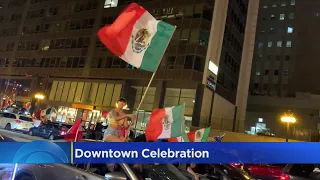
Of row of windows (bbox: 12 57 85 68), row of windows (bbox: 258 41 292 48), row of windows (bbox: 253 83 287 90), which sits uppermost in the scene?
row of windows (bbox: 258 41 292 48)

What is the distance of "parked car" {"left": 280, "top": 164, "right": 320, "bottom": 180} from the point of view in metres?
8.09

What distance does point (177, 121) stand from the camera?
8.71 metres

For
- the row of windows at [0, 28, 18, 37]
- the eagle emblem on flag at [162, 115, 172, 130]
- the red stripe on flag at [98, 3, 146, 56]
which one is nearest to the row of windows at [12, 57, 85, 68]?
the row of windows at [0, 28, 18, 37]

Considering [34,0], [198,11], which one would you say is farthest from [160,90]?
[34,0]

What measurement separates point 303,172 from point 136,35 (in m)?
A: 5.78

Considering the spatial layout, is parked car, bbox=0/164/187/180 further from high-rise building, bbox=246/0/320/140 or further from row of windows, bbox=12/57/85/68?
high-rise building, bbox=246/0/320/140

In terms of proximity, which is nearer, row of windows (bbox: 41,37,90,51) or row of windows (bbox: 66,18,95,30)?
row of windows (bbox: 41,37,90,51)

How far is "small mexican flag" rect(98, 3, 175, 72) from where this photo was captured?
19.0ft

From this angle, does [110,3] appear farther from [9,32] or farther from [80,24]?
[9,32]

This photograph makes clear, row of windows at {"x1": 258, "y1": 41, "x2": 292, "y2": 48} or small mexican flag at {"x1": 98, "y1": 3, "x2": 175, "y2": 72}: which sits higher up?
row of windows at {"x1": 258, "y1": 41, "x2": 292, "y2": 48}

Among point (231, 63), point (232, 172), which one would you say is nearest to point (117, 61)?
point (231, 63)

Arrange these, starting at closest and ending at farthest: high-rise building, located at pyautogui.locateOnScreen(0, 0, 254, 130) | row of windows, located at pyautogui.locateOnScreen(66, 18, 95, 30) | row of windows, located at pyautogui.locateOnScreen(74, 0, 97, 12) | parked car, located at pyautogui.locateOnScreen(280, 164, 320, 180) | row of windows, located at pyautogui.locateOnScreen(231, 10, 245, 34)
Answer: parked car, located at pyautogui.locateOnScreen(280, 164, 320, 180), high-rise building, located at pyautogui.locateOnScreen(0, 0, 254, 130), row of windows, located at pyautogui.locateOnScreen(231, 10, 245, 34), row of windows, located at pyautogui.locateOnScreen(66, 18, 95, 30), row of windows, located at pyautogui.locateOnScreen(74, 0, 97, 12)

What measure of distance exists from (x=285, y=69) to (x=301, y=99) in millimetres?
13715

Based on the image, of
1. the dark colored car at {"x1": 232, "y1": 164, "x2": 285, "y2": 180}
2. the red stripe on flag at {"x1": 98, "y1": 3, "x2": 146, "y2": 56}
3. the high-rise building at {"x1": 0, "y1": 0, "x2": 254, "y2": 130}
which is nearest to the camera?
the red stripe on flag at {"x1": 98, "y1": 3, "x2": 146, "y2": 56}
